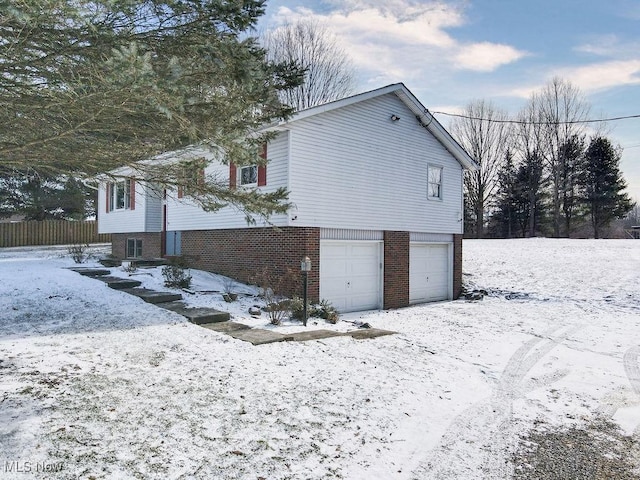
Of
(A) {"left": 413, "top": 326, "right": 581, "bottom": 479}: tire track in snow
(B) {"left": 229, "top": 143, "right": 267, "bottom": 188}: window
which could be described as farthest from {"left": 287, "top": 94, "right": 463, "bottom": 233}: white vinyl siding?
(A) {"left": 413, "top": 326, "right": 581, "bottom": 479}: tire track in snow

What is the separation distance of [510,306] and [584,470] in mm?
10836

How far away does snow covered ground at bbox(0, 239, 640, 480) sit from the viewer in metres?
3.85

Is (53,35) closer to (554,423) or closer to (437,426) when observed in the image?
(437,426)

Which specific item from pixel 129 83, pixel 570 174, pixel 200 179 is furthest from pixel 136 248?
pixel 570 174

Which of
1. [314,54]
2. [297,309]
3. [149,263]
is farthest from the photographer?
[314,54]

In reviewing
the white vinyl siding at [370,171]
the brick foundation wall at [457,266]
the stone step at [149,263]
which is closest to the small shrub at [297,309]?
the white vinyl siding at [370,171]

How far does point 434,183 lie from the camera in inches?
629

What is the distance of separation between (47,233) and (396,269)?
2328 centimetres

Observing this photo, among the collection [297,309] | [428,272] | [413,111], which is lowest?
[297,309]

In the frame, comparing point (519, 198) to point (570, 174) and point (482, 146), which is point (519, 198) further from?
point (482, 146)

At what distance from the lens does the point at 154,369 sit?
5.86 meters

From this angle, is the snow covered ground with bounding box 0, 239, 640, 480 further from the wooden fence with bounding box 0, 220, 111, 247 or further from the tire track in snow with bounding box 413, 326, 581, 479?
the wooden fence with bounding box 0, 220, 111, 247

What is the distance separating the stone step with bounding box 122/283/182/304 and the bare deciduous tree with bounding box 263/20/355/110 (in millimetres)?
21357

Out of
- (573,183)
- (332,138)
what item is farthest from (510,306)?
(573,183)
